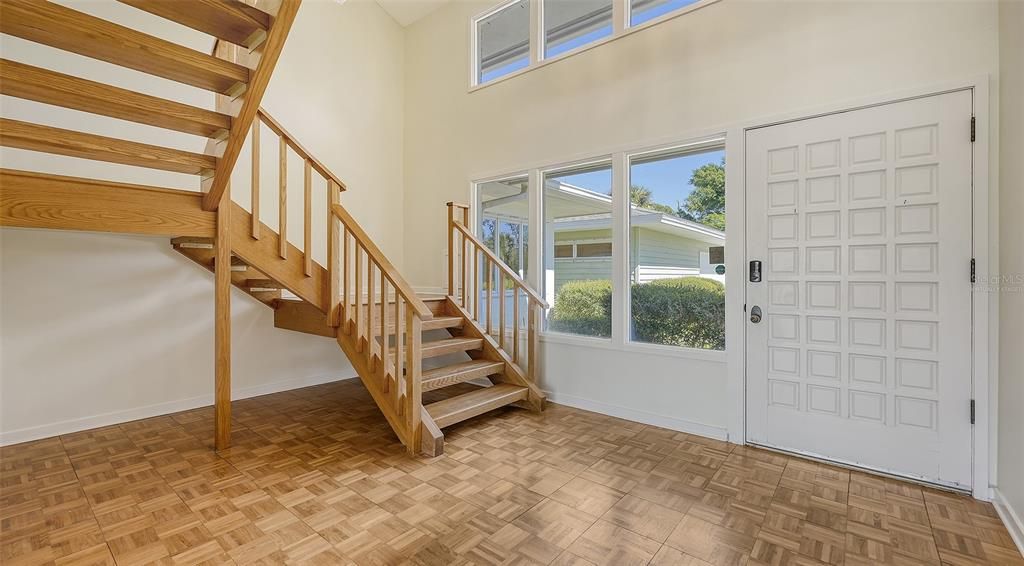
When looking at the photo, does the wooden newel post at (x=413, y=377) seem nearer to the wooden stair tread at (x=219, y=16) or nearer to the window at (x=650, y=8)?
the wooden stair tread at (x=219, y=16)

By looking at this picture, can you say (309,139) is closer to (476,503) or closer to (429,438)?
(429,438)

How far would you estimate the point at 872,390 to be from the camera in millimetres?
2498

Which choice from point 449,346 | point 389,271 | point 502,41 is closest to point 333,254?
point 389,271

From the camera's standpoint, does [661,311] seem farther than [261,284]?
No

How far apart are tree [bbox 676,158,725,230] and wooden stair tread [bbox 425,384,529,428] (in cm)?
187

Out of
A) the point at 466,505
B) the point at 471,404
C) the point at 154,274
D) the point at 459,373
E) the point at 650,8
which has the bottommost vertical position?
the point at 466,505

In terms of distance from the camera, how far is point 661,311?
10.9ft

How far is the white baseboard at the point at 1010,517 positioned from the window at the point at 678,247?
1406 mm

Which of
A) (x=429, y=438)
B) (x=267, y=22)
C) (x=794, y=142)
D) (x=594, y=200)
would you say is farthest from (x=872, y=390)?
(x=267, y=22)

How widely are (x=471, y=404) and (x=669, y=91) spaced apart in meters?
2.70

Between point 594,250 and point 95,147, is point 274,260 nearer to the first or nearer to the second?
point 95,147

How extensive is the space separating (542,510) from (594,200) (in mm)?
2469

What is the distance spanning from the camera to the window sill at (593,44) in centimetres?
313

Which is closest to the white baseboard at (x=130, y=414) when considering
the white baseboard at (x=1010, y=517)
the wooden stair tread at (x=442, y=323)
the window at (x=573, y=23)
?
the wooden stair tread at (x=442, y=323)
